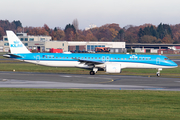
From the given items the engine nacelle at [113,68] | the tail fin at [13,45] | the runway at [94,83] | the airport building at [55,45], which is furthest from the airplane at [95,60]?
the airport building at [55,45]

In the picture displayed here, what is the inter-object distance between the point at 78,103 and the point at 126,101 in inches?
143

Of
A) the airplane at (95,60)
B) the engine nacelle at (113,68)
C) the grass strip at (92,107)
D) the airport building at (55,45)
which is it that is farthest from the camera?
the airport building at (55,45)

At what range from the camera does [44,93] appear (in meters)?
22.8

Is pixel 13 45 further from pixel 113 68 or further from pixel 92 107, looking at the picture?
pixel 92 107

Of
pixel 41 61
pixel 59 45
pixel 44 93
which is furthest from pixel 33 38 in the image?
pixel 44 93

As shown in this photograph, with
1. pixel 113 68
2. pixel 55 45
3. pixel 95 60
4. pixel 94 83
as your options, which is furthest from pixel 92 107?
pixel 55 45

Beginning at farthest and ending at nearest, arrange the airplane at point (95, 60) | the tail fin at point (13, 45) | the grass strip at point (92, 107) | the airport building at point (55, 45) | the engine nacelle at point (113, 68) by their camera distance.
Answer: the airport building at point (55, 45) < the tail fin at point (13, 45) < the airplane at point (95, 60) < the engine nacelle at point (113, 68) < the grass strip at point (92, 107)

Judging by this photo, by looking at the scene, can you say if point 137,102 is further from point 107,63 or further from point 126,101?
point 107,63

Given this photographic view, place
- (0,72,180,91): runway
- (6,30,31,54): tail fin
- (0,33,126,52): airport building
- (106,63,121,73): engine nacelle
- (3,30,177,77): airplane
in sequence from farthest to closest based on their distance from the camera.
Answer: (0,33,126,52): airport building, (6,30,31,54): tail fin, (3,30,177,77): airplane, (106,63,121,73): engine nacelle, (0,72,180,91): runway

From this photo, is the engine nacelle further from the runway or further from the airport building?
the airport building

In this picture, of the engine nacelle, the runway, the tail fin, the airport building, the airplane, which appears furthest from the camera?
the airport building

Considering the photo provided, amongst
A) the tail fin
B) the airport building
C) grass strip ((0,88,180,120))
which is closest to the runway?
grass strip ((0,88,180,120))

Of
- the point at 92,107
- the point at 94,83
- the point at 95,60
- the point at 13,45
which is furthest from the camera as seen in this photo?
the point at 13,45

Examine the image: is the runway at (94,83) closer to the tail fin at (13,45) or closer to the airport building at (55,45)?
the tail fin at (13,45)
